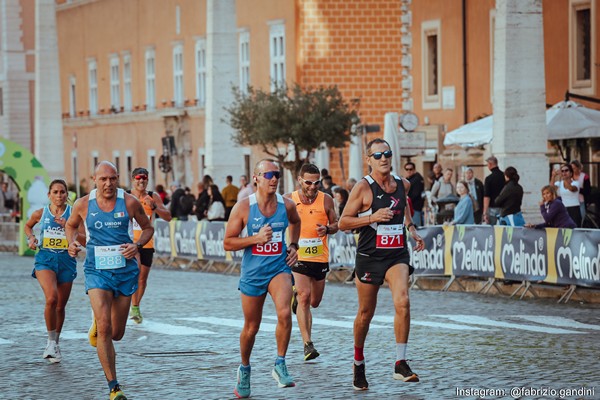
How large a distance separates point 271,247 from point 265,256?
0.09 metres

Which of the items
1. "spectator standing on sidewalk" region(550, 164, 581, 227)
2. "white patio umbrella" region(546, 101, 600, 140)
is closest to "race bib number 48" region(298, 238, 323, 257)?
"spectator standing on sidewalk" region(550, 164, 581, 227)

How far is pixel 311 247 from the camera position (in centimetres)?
1711

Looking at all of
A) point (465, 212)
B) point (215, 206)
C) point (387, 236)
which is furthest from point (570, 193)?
point (387, 236)

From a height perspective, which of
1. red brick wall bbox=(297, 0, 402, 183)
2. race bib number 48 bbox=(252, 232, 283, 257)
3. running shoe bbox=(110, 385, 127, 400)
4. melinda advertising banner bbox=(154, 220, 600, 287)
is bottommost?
running shoe bbox=(110, 385, 127, 400)

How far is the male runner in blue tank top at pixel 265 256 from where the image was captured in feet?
45.0

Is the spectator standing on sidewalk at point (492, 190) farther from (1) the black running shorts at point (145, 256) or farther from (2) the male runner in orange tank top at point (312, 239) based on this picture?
(2) the male runner in orange tank top at point (312, 239)

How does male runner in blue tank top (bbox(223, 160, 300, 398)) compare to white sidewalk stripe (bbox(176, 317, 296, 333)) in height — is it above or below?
above

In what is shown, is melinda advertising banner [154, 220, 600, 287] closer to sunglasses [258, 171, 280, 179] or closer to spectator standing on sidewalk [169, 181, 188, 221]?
sunglasses [258, 171, 280, 179]

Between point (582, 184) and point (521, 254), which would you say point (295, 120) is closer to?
point (582, 184)

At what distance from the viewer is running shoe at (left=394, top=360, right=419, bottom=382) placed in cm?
1387

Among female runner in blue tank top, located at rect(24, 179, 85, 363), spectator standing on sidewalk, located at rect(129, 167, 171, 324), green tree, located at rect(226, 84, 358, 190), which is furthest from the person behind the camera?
green tree, located at rect(226, 84, 358, 190)

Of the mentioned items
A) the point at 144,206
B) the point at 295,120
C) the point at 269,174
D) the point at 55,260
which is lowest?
the point at 55,260

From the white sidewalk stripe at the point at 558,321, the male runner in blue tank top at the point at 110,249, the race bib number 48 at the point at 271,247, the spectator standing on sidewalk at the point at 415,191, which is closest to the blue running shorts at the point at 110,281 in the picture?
the male runner in blue tank top at the point at 110,249

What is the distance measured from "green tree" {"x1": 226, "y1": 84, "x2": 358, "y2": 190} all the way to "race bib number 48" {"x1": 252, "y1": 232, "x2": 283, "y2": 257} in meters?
29.5
